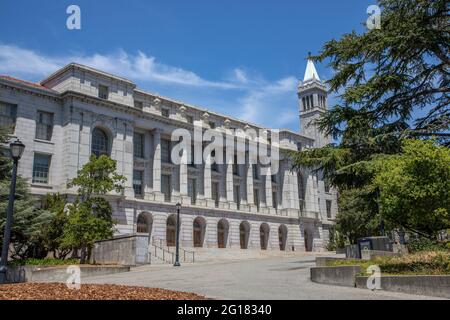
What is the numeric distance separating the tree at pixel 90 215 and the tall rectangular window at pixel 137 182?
43.3 feet

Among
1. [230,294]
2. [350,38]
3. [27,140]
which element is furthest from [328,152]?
[27,140]

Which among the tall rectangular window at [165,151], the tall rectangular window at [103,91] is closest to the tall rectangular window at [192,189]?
the tall rectangular window at [165,151]

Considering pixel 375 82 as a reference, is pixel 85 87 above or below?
above

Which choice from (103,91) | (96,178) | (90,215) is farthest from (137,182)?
(90,215)

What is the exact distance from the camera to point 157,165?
44625mm

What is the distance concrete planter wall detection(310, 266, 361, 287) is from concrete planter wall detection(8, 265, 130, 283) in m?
12.2

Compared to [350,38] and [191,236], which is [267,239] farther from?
[350,38]

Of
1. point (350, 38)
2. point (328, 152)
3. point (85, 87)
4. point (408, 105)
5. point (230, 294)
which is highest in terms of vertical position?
point (85, 87)

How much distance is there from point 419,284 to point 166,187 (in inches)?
1450

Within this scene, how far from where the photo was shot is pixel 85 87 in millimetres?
38906

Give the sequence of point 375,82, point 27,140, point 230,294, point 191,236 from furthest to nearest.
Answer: point 191,236, point 27,140, point 375,82, point 230,294

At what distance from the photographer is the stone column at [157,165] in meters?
43.5
